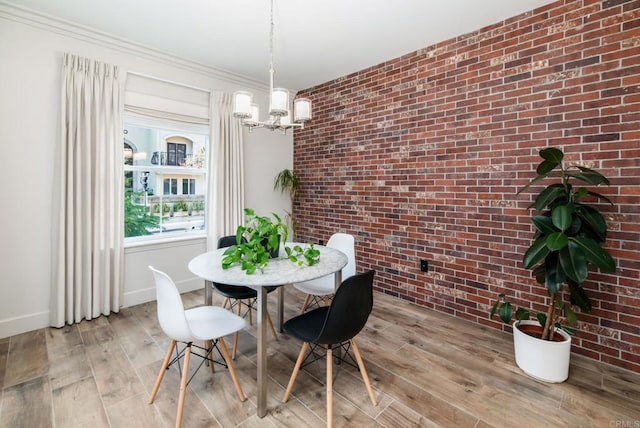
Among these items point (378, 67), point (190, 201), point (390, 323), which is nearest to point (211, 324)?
point (390, 323)

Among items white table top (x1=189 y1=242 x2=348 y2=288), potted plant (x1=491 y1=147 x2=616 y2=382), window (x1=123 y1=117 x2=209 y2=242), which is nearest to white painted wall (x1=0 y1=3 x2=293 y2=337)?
window (x1=123 y1=117 x2=209 y2=242)

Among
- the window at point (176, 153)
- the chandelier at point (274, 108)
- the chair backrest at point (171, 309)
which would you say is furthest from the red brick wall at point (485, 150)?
the chair backrest at point (171, 309)

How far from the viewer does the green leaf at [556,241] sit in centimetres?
181

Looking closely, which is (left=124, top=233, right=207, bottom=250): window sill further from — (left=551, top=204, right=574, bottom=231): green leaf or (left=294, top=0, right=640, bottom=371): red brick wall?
(left=551, top=204, right=574, bottom=231): green leaf

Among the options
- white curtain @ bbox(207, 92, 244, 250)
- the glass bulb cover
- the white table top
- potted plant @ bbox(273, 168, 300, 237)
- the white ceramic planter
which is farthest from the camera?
potted plant @ bbox(273, 168, 300, 237)

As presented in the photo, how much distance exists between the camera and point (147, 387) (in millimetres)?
1936

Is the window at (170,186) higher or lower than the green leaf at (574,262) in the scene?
higher

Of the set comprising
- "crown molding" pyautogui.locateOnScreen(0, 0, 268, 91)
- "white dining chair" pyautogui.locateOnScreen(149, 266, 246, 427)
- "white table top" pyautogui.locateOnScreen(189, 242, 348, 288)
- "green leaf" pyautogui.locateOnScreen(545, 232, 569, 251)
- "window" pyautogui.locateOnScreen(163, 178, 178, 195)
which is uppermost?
"crown molding" pyautogui.locateOnScreen(0, 0, 268, 91)

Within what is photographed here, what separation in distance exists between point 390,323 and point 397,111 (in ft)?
7.62

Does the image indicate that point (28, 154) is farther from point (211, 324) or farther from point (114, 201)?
point (211, 324)

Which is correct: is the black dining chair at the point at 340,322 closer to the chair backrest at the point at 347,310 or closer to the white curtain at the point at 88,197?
the chair backrest at the point at 347,310

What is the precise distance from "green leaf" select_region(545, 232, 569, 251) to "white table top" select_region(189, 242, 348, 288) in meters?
1.31

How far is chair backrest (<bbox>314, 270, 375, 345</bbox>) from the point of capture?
1.55m

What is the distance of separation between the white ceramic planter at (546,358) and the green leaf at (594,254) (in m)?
0.52
